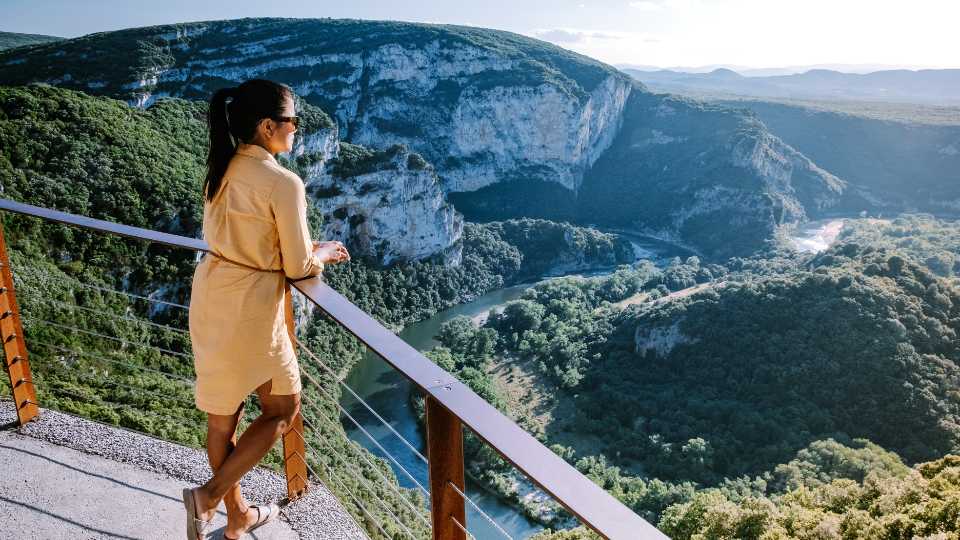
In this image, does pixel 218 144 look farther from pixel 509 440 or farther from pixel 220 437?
pixel 509 440

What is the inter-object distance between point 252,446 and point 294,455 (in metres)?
0.81

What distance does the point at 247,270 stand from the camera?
6.59 ft

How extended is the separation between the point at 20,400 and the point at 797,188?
94842 mm

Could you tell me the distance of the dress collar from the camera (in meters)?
2.01

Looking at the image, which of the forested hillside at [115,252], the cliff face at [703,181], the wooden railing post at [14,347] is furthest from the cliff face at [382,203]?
the wooden railing post at [14,347]

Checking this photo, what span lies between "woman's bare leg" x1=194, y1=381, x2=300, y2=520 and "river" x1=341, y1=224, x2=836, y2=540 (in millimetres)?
3594

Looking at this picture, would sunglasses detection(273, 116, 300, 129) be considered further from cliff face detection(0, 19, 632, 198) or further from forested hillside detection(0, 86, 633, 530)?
cliff face detection(0, 19, 632, 198)

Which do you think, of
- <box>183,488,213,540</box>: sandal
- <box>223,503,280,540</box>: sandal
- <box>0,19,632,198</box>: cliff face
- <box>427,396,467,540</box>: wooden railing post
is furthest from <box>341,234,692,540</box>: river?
<box>0,19,632,198</box>: cliff face

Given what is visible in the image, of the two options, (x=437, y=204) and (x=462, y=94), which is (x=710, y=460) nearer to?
(x=437, y=204)

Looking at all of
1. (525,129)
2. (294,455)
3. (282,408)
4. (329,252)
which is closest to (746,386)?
(294,455)

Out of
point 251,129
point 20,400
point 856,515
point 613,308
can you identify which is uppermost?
point 251,129

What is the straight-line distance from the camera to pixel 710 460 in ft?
82.6

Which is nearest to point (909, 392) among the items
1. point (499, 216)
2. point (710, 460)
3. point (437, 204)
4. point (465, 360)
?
point (710, 460)

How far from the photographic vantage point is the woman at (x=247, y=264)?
77.0 inches
